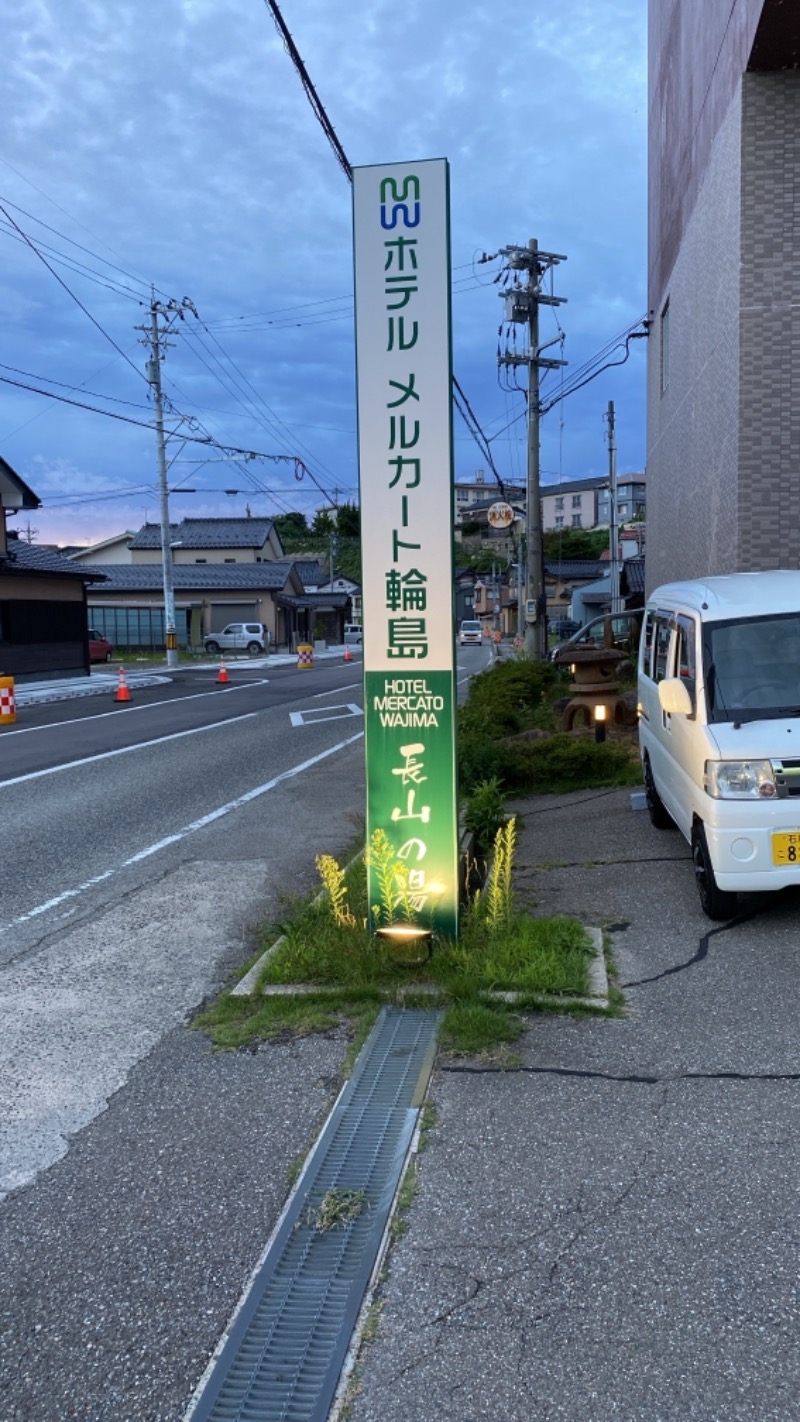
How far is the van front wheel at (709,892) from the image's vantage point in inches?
217

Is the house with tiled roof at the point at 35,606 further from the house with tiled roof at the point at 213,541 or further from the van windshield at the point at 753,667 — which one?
the house with tiled roof at the point at 213,541

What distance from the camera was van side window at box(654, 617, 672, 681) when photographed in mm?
7181

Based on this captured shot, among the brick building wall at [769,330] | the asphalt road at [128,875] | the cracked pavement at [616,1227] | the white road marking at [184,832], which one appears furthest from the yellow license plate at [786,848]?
the brick building wall at [769,330]

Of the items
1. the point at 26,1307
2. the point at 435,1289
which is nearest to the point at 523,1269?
the point at 435,1289

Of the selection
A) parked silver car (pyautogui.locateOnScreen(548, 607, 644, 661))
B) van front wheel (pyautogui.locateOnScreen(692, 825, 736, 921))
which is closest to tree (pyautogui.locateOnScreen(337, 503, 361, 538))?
parked silver car (pyautogui.locateOnScreen(548, 607, 644, 661))

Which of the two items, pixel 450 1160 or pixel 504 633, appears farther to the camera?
pixel 504 633

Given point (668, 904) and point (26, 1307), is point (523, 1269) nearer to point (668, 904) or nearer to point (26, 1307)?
point (26, 1307)

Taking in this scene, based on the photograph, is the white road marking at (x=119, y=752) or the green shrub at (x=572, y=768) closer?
the green shrub at (x=572, y=768)

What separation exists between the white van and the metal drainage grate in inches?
87.2

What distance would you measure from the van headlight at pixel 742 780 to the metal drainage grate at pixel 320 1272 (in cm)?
227

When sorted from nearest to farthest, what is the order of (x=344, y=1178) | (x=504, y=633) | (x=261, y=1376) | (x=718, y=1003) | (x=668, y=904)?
(x=261, y=1376) < (x=344, y=1178) < (x=718, y=1003) < (x=668, y=904) < (x=504, y=633)

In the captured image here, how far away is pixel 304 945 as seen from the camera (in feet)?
16.7

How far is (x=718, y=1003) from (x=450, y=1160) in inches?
69.2

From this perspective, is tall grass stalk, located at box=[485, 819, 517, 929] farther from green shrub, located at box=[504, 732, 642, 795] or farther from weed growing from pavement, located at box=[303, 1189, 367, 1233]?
green shrub, located at box=[504, 732, 642, 795]
